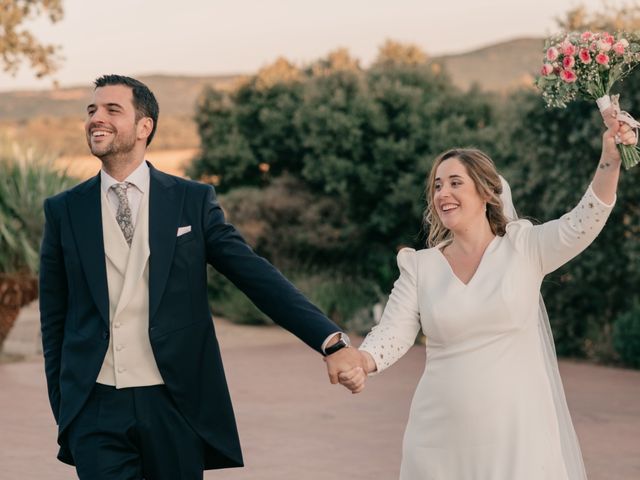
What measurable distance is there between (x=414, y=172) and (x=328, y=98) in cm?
237

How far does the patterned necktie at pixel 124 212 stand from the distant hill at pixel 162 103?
26269 millimetres

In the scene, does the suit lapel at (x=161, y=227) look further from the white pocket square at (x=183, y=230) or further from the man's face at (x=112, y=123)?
the man's face at (x=112, y=123)

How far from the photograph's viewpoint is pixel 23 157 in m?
15.6

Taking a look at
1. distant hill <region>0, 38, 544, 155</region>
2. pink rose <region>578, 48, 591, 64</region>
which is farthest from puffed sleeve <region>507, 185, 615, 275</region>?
distant hill <region>0, 38, 544, 155</region>

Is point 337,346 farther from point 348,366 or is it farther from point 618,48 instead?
point 618,48

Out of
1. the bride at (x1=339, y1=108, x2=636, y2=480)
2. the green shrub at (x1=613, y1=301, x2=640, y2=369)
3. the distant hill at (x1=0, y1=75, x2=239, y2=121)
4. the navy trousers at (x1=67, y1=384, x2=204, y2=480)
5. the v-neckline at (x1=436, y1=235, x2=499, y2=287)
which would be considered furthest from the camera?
the distant hill at (x1=0, y1=75, x2=239, y2=121)

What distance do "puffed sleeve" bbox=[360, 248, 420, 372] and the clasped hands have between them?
8 cm

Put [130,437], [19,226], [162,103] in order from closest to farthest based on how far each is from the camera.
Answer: [130,437] → [19,226] → [162,103]

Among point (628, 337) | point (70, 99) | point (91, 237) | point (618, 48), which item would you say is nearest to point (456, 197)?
point (618, 48)

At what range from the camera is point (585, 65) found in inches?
199

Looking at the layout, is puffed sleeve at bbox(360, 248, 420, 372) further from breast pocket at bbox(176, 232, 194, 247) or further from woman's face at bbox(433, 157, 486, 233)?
breast pocket at bbox(176, 232, 194, 247)

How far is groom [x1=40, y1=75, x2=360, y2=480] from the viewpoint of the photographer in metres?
4.49

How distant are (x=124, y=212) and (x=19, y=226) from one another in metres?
10.8

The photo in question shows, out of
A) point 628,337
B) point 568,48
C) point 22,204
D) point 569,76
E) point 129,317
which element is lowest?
point 628,337
